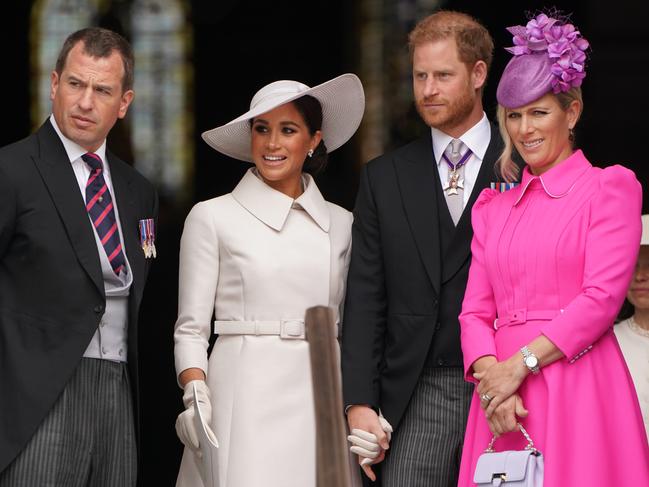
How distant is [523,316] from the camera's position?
163 inches

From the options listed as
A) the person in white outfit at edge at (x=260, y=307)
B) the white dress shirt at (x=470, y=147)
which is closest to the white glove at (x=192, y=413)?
the person in white outfit at edge at (x=260, y=307)

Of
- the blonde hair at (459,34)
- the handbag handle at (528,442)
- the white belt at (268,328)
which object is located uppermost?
the blonde hair at (459,34)

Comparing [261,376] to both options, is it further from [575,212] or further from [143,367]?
[143,367]

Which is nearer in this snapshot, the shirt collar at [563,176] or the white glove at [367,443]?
the shirt collar at [563,176]

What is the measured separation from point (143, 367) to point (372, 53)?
3.74m

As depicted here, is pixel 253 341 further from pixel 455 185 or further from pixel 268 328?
pixel 455 185

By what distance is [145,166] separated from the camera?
10.9 m

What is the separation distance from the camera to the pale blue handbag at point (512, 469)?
3.92m

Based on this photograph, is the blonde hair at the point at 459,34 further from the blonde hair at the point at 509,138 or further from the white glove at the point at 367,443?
the white glove at the point at 367,443

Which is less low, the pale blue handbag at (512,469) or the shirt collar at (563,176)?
the shirt collar at (563,176)

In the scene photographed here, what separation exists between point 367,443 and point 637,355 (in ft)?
4.61

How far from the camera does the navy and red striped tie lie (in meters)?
4.46

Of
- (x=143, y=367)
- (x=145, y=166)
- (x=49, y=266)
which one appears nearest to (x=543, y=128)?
(x=49, y=266)

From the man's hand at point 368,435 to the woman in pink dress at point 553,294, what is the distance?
285 millimetres
